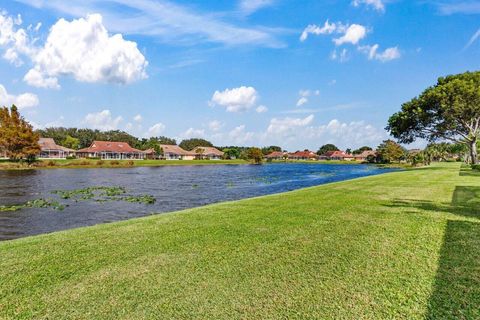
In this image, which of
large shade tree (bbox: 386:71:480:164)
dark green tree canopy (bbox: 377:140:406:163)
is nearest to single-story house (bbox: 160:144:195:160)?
dark green tree canopy (bbox: 377:140:406:163)

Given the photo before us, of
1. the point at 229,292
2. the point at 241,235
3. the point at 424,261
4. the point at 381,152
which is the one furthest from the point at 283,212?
the point at 381,152

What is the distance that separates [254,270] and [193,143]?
538 feet

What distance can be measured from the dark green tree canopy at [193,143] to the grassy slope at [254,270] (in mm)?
157277

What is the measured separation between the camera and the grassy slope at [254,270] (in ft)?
13.7

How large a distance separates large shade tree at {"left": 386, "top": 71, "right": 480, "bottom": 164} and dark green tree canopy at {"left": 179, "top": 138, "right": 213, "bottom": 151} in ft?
413

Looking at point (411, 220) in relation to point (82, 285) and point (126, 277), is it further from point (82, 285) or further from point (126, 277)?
point (82, 285)

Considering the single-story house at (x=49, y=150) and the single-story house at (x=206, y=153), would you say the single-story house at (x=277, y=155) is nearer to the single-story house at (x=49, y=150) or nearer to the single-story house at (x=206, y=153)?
the single-story house at (x=206, y=153)

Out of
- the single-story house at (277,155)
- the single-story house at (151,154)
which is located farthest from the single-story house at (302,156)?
the single-story house at (151,154)

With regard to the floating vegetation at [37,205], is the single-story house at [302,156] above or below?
above

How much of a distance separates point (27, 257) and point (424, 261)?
7780 mm

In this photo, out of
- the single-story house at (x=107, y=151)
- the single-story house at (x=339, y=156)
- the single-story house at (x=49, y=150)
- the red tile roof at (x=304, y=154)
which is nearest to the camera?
the single-story house at (x=49, y=150)

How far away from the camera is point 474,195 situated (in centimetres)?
1361

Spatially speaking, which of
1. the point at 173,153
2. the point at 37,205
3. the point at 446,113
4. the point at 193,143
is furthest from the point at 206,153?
the point at 37,205

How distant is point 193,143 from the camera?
6580 inches
